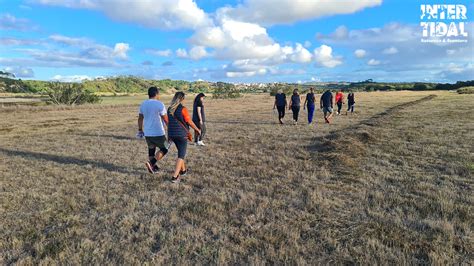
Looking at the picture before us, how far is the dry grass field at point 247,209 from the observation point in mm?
3795

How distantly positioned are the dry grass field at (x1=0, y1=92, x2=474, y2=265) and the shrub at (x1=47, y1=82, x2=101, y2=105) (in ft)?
207

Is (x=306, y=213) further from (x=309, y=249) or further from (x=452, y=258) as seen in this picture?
(x=452, y=258)

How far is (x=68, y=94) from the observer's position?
215 feet

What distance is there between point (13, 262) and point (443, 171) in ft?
27.2

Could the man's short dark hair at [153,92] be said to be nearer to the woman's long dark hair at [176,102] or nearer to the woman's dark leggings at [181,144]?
the woman's long dark hair at [176,102]

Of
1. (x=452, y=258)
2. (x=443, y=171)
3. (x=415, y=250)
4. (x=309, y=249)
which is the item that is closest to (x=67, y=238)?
(x=309, y=249)

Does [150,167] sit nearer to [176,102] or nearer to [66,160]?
[176,102]

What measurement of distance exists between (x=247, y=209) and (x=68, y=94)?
70.9 metres

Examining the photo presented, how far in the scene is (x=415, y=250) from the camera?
373 cm

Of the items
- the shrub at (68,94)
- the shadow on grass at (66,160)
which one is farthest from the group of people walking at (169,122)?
the shrub at (68,94)

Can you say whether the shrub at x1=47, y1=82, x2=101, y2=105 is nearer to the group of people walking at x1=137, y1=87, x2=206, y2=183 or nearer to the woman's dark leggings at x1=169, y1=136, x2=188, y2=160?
the group of people walking at x1=137, y1=87, x2=206, y2=183

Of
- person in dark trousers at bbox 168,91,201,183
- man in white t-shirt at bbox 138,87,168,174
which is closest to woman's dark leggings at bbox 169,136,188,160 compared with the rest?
person in dark trousers at bbox 168,91,201,183

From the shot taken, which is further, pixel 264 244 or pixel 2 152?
pixel 2 152

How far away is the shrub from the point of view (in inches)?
2534
